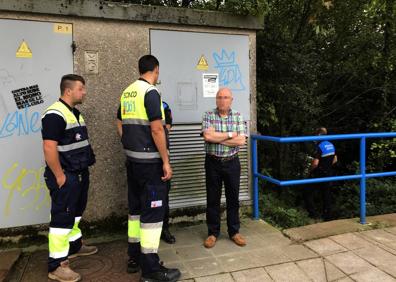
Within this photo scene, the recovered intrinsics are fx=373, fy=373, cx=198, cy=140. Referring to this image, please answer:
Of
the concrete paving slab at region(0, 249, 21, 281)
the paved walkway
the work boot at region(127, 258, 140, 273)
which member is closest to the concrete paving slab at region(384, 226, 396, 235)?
the paved walkway

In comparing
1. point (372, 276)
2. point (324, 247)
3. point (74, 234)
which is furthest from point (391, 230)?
point (74, 234)

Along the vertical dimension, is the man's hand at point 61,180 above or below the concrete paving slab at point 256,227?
above

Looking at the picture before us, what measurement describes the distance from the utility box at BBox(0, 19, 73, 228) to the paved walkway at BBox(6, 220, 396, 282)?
21.7 inches

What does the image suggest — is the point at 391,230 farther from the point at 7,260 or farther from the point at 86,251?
the point at 7,260

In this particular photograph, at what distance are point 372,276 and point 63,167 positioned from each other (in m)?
2.90

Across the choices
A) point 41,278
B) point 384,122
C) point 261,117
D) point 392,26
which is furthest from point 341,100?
point 41,278

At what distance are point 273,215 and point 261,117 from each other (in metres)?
1.55

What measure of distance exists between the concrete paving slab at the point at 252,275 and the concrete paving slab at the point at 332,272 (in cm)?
55

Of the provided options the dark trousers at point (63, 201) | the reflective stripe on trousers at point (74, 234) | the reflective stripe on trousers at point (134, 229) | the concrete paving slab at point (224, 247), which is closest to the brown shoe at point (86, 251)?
the reflective stripe on trousers at point (74, 234)

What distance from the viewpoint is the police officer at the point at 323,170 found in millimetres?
6863

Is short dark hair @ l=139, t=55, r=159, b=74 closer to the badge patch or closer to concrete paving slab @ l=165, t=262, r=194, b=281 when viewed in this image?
the badge patch

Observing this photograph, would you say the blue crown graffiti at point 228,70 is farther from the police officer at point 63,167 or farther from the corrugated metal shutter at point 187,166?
the police officer at point 63,167

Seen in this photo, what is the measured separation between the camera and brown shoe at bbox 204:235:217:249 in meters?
3.95

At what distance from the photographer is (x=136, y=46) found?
4.34 metres
